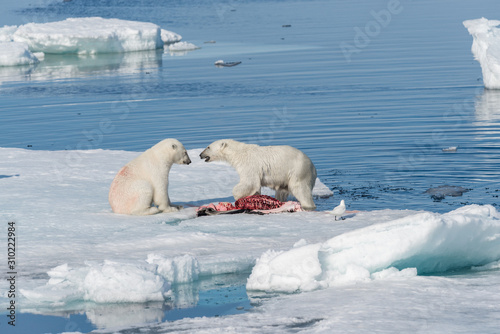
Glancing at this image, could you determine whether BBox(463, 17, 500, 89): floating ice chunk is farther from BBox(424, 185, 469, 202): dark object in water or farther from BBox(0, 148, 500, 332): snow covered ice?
BBox(0, 148, 500, 332): snow covered ice

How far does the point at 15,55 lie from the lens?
29297mm

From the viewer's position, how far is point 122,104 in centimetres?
2014

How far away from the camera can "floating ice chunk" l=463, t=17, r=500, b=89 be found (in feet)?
64.0

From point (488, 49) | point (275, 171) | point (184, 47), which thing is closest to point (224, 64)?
point (184, 47)

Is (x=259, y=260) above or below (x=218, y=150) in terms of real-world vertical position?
below

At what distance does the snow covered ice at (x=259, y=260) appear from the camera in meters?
5.55

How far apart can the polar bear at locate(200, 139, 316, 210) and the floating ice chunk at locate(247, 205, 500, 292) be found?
2666mm

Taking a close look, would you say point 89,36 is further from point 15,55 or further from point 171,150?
point 171,150

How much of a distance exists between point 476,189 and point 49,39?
24.6 metres

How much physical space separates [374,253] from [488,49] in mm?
15452

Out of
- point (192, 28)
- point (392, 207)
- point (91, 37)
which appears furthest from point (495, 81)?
point (192, 28)

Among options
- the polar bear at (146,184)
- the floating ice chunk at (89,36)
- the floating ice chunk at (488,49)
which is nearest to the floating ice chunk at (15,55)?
the floating ice chunk at (89,36)

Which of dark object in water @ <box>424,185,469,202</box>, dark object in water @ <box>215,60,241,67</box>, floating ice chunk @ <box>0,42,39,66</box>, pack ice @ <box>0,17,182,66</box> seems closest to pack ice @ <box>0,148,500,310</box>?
dark object in water @ <box>424,185,469,202</box>

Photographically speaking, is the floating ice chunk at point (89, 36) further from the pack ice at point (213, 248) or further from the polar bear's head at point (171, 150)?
the polar bear's head at point (171, 150)
